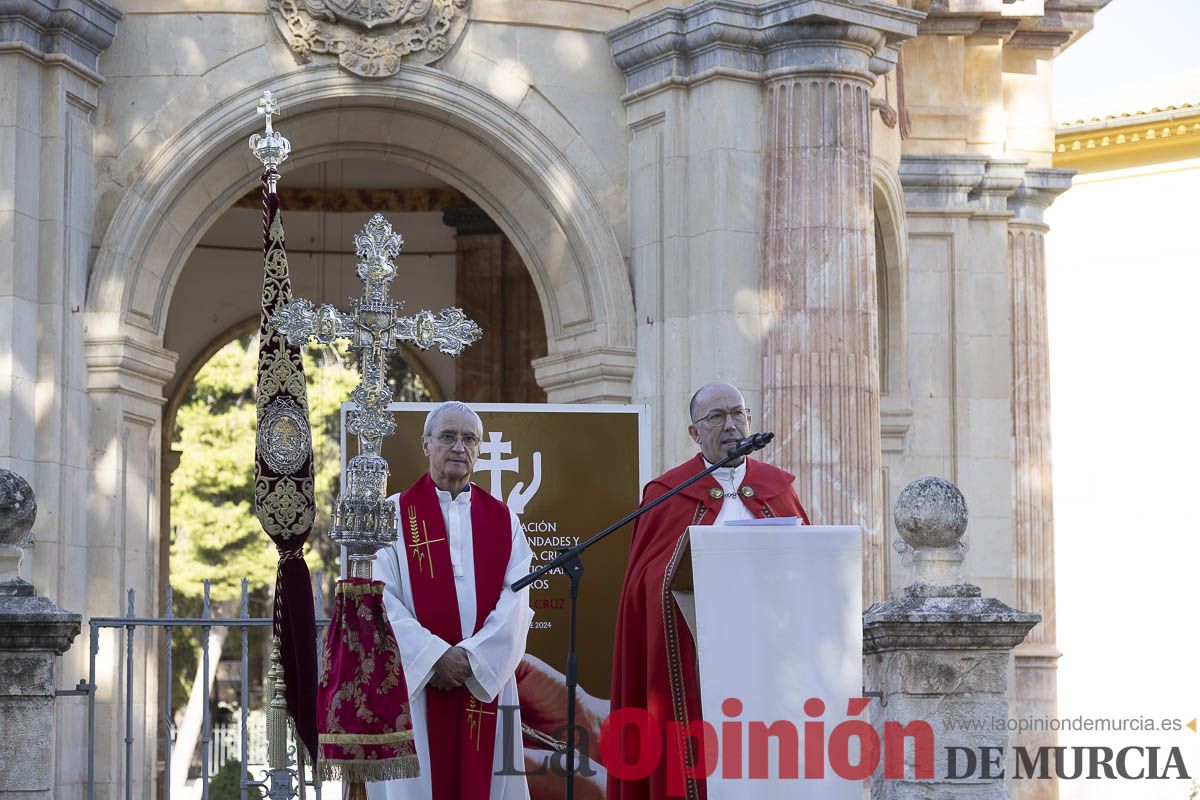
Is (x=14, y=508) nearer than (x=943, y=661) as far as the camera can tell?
Yes

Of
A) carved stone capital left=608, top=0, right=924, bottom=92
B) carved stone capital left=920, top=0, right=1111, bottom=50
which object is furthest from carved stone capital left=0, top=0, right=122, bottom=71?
carved stone capital left=920, top=0, right=1111, bottom=50

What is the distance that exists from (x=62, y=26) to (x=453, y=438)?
5.36 m

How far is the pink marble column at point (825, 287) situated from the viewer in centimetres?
1224

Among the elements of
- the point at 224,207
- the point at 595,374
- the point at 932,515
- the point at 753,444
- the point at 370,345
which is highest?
the point at 224,207

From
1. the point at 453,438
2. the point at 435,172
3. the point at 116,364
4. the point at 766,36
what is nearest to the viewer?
the point at 453,438

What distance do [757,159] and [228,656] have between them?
19897mm

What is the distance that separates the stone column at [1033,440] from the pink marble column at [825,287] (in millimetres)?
4417

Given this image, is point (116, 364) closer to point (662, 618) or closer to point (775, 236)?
point (775, 236)

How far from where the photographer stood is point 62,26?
1214 centimetres

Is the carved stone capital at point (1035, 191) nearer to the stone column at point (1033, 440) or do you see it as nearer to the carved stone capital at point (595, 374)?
the stone column at point (1033, 440)

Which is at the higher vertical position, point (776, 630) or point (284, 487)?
point (284, 487)

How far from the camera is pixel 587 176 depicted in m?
13.0

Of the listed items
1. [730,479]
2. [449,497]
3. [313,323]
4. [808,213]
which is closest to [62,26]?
[808,213]

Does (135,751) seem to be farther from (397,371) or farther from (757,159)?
(397,371)
